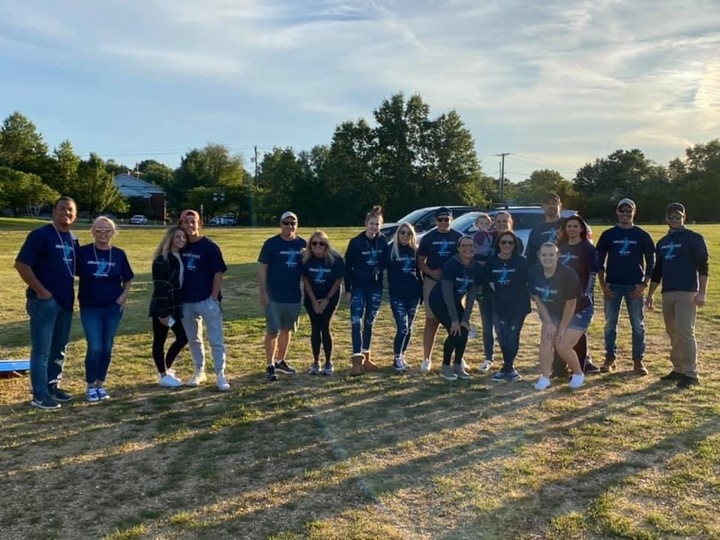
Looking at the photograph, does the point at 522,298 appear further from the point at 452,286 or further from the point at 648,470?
the point at 648,470

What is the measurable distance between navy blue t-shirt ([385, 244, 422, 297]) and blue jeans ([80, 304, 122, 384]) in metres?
2.84

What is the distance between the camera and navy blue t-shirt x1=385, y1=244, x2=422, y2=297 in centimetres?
662

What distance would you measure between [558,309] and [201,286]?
3.61 m

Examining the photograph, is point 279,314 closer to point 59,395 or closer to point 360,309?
point 360,309

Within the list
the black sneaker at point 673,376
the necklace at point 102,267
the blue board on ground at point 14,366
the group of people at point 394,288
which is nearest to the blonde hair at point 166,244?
the group of people at point 394,288

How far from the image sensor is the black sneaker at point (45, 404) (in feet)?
17.8

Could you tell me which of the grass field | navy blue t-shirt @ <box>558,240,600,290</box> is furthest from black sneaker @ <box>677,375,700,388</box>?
navy blue t-shirt @ <box>558,240,600,290</box>

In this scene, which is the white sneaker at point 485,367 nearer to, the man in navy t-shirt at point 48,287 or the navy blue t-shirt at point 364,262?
the navy blue t-shirt at point 364,262

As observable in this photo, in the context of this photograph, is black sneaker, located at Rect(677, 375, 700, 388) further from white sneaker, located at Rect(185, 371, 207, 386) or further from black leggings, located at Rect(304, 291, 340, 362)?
white sneaker, located at Rect(185, 371, 207, 386)

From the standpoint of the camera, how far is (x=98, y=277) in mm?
5566

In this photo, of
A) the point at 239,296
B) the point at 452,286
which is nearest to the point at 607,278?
the point at 452,286

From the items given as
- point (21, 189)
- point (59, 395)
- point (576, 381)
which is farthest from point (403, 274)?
point (21, 189)

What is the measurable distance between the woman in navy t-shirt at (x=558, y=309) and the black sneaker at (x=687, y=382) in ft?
3.27

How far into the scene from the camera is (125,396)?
5852mm
